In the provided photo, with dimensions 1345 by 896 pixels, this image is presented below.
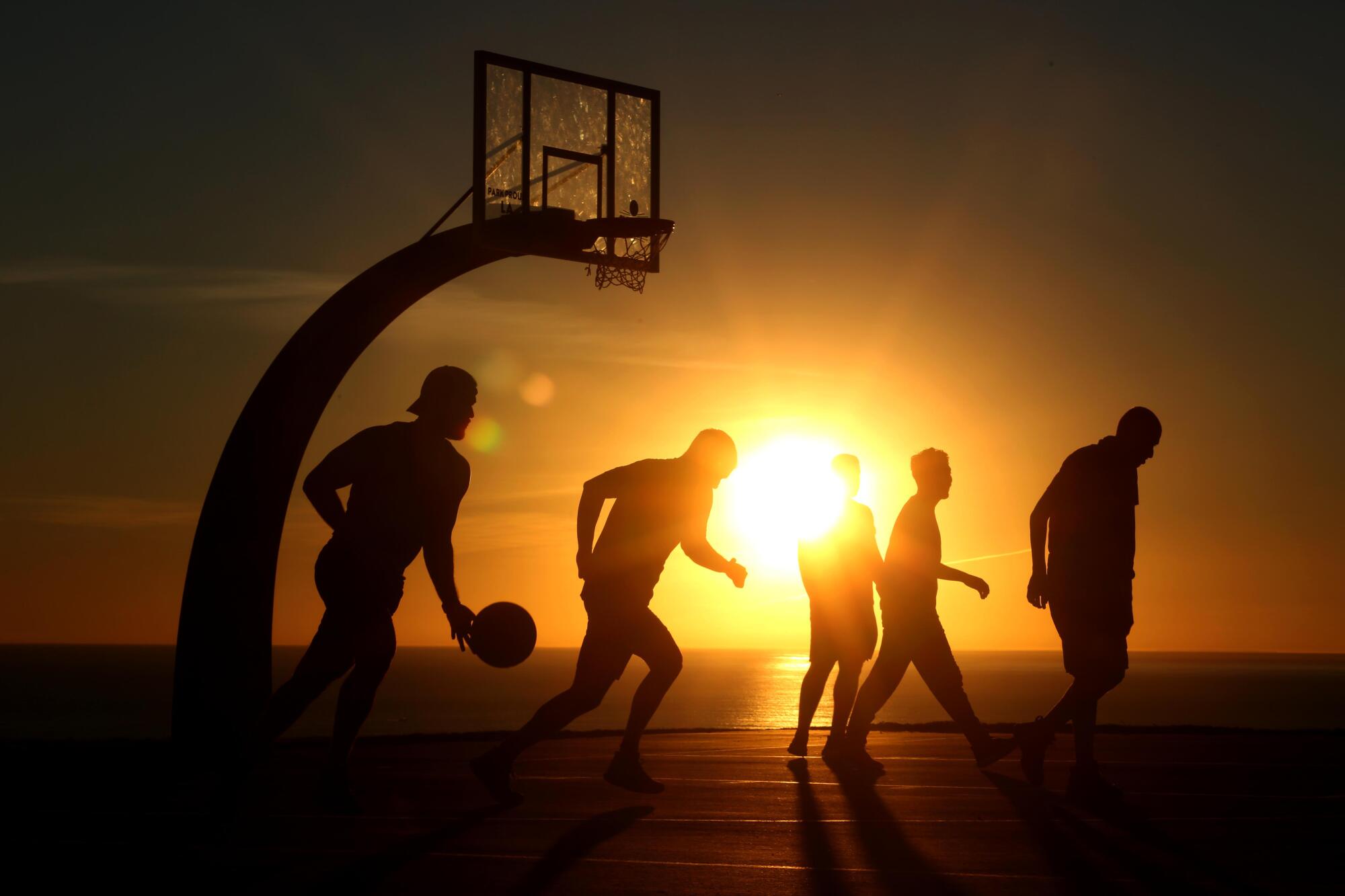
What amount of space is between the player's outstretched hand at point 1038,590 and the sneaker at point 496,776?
308 centimetres

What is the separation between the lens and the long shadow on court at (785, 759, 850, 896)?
4.75 m

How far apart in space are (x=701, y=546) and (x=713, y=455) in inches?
19.9

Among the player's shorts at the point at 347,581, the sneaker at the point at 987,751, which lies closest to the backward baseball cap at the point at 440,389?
the player's shorts at the point at 347,581

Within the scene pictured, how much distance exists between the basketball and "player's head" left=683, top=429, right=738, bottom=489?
1.31 metres

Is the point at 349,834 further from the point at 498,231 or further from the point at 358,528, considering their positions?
the point at 498,231

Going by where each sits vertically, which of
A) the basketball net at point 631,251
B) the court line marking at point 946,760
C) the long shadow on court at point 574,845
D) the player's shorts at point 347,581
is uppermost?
the basketball net at point 631,251

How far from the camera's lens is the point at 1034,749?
797cm

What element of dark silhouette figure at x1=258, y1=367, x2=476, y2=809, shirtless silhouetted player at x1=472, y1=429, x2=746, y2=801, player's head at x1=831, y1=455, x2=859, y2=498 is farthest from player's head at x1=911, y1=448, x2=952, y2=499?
dark silhouette figure at x1=258, y1=367, x2=476, y2=809

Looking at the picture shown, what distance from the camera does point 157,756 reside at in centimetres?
966

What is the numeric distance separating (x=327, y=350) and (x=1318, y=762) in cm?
807

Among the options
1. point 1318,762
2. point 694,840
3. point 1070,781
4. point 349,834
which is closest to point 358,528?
point 349,834

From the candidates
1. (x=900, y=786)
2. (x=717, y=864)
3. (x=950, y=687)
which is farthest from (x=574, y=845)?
(x=950, y=687)

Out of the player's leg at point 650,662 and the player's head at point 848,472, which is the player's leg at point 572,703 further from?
the player's head at point 848,472

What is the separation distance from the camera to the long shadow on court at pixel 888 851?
4.74 metres
